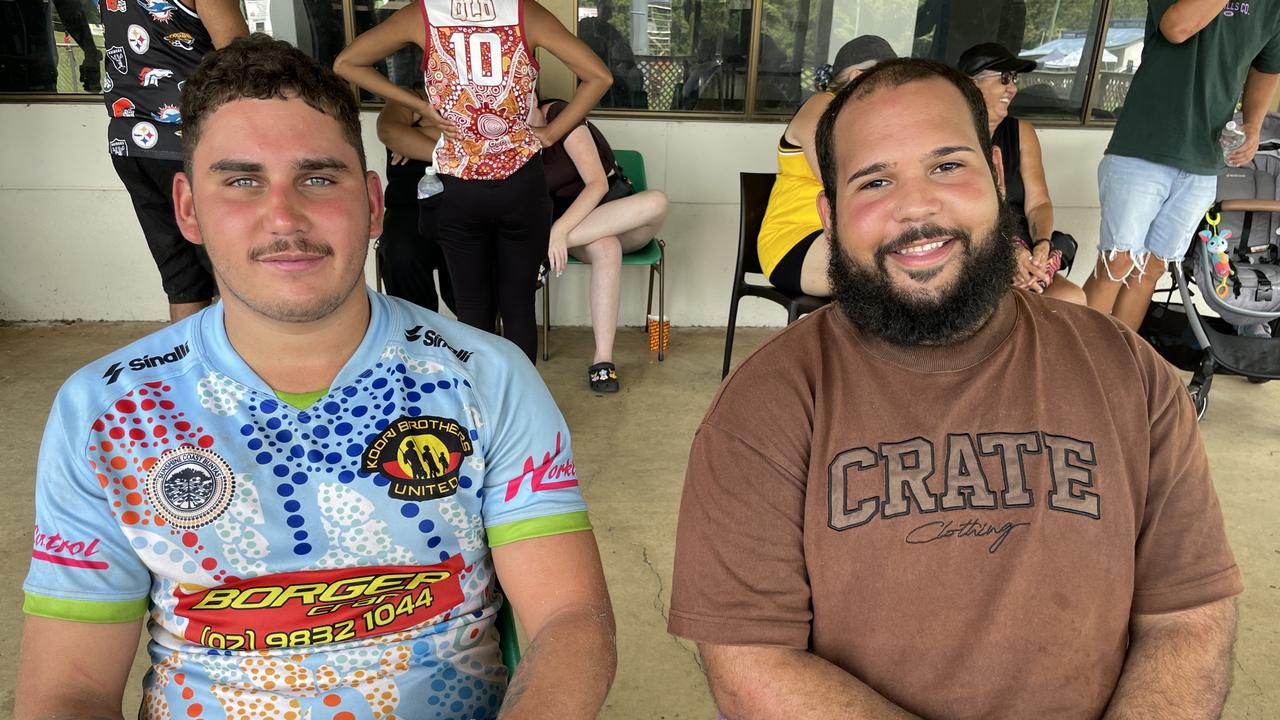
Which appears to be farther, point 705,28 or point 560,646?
point 705,28

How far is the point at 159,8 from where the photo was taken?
2.60 meters

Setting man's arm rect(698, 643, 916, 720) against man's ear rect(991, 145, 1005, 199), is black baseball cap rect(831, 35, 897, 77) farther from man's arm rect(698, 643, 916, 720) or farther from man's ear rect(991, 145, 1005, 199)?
man's arm rect(698, 643, 916, 720)

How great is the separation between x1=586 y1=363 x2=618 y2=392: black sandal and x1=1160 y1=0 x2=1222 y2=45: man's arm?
2338 millimetres

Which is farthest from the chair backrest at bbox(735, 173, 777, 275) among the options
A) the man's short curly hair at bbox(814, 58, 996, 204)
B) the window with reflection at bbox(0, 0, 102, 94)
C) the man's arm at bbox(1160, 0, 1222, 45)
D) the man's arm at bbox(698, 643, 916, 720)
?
the window with reflection at bbox(0, 0, 102, 94)

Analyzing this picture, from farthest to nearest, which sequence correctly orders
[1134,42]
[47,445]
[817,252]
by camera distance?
[1134,42]
[817,252]
[47,445]

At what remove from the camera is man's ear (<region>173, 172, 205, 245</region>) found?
1.27 metres

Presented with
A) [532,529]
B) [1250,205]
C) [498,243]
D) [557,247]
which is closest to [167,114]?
[498,243]

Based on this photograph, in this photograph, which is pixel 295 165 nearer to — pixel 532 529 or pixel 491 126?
pixel 532 529

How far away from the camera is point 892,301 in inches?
49.4

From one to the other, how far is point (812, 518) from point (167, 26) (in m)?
2.46

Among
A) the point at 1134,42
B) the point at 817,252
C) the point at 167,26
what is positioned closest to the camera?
the point at 167,26

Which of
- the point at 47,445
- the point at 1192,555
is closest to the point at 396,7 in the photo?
the point at 47,445

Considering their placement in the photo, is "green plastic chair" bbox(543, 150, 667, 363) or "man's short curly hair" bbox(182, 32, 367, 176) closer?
"man's short curly hair" bbox(182, 32, 367, 176)

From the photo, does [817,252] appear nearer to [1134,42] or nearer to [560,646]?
[560,646]
